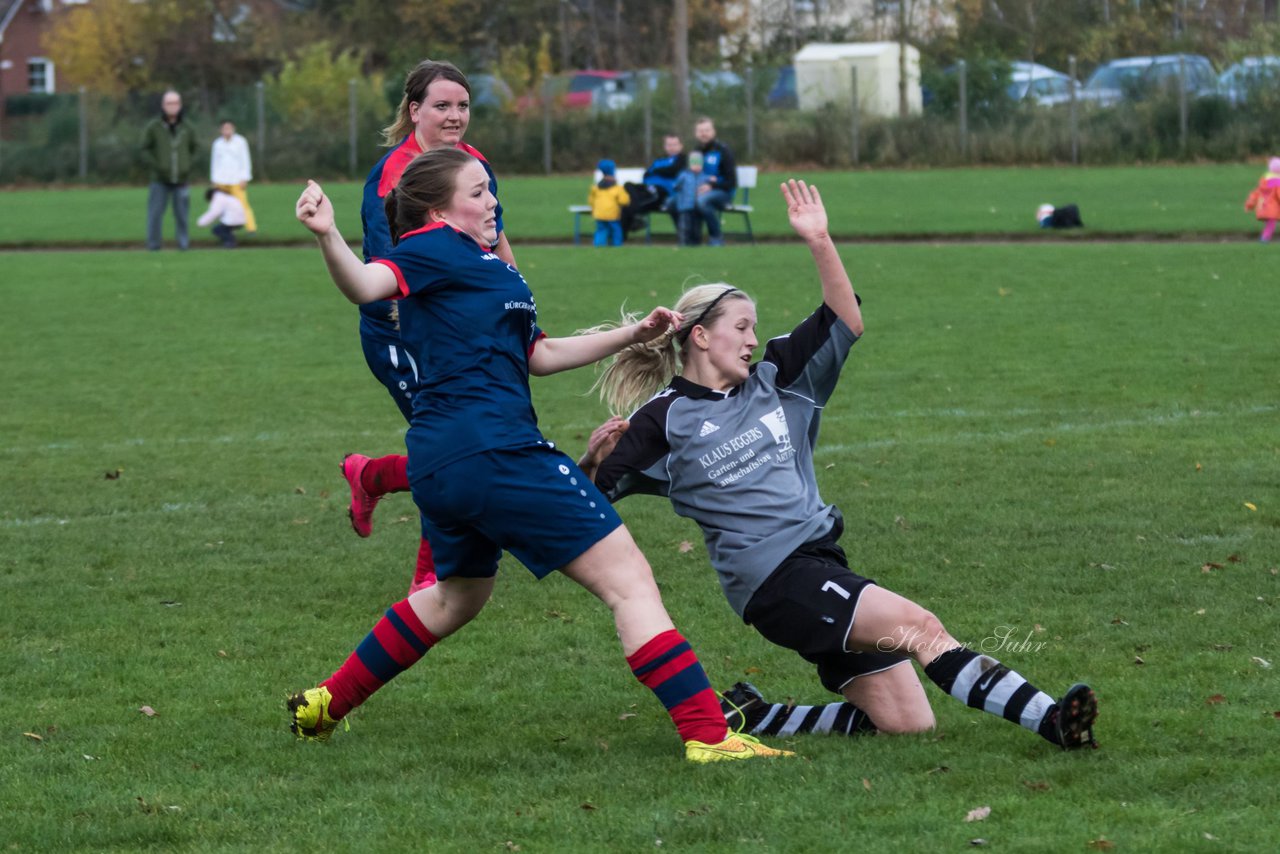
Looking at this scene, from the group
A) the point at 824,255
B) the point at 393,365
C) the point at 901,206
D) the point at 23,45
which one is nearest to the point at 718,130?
the point at 901,206

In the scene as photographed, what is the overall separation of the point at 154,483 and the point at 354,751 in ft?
16.3

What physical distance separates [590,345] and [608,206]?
20152mm

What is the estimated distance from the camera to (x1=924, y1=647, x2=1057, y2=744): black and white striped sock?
4516mm

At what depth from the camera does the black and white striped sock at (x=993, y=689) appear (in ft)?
14.8

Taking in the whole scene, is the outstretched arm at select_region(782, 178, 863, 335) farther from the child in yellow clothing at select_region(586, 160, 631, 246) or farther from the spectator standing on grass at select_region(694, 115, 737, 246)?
the child in yellow clothing at select_region(586, 160, 631, 246)

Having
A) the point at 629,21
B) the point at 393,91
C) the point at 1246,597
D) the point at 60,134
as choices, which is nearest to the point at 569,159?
the point at 393,91

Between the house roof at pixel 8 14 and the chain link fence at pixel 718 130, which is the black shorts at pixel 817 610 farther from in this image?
the house roof at pixel 8 14

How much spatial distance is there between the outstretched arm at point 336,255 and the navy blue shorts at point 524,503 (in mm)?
508

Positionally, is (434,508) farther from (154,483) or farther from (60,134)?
(60,134)

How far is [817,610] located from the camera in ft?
15.3

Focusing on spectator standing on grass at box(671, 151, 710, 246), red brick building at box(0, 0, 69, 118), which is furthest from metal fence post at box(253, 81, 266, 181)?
red brick building at box(0, 0, 69, 118)

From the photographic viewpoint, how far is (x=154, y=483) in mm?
9469

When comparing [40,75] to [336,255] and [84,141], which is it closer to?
[84,141]

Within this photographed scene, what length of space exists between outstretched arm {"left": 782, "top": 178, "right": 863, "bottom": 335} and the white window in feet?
235
